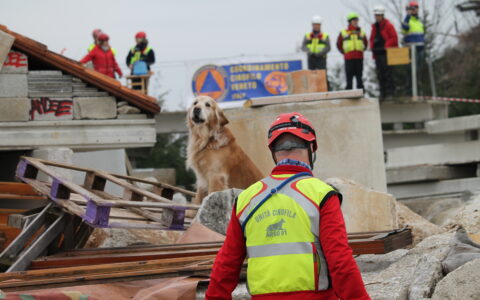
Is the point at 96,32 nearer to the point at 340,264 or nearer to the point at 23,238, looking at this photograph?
the point at 23,238

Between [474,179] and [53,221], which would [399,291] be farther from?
[474,179]

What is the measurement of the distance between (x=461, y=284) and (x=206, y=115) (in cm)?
700

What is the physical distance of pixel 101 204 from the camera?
7.87 metres

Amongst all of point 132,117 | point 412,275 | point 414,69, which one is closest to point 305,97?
point 132,117

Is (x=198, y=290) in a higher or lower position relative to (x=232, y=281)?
lower

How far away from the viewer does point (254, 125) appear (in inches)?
500

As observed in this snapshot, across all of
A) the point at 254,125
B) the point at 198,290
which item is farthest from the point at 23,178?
the point at 254,125

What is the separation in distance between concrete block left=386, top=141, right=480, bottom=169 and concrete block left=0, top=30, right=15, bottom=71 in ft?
26.7

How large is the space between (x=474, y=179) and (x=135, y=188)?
7.68 metres

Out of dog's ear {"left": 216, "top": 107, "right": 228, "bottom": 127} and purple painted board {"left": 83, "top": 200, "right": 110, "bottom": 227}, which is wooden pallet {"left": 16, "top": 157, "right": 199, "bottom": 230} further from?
dog's ear {"left": 216, "top": 107, "right": 228, "bottom": 127}

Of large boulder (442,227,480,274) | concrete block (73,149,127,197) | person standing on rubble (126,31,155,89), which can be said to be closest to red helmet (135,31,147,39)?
person standing on rubble (126,31,155,89)

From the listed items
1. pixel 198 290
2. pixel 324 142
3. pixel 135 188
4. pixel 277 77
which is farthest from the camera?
pixel 277 77

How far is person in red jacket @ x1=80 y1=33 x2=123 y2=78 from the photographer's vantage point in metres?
16.3

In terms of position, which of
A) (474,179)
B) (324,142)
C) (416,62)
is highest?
(416,62)
